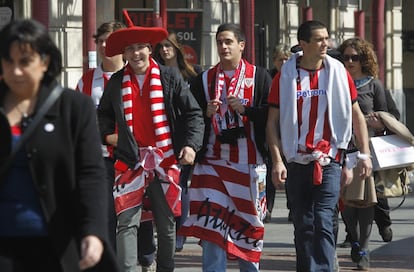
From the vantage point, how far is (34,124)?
5.62m

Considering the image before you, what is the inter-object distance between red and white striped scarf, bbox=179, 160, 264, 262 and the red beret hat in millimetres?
986

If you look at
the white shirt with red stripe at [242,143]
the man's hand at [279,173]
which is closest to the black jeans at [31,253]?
the man's hand at [279,173]

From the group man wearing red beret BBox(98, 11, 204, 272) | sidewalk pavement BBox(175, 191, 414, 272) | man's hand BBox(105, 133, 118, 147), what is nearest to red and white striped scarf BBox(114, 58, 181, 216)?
man wearing red beret BBox(98, 11, 204, 272)

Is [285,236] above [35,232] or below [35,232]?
below

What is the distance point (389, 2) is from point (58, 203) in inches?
1234

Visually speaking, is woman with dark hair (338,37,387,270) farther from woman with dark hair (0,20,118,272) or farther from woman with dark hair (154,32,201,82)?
woman with dark hair (0,20,118,272)

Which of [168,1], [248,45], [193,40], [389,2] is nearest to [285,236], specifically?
[193,40]

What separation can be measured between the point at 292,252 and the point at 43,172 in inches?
283

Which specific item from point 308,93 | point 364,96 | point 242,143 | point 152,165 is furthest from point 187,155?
point 364,96

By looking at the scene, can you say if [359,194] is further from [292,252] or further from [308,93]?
[308,93]

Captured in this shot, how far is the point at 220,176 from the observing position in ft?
31.6

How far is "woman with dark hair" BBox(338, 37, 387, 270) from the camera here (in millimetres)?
11469

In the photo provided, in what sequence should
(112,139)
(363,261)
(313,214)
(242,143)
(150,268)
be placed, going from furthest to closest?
1. (363,261)
2. (150,268)
3. (242,143)
4. (313,214)
5. (112,139)

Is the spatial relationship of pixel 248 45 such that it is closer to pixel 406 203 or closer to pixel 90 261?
pixel 406 203
